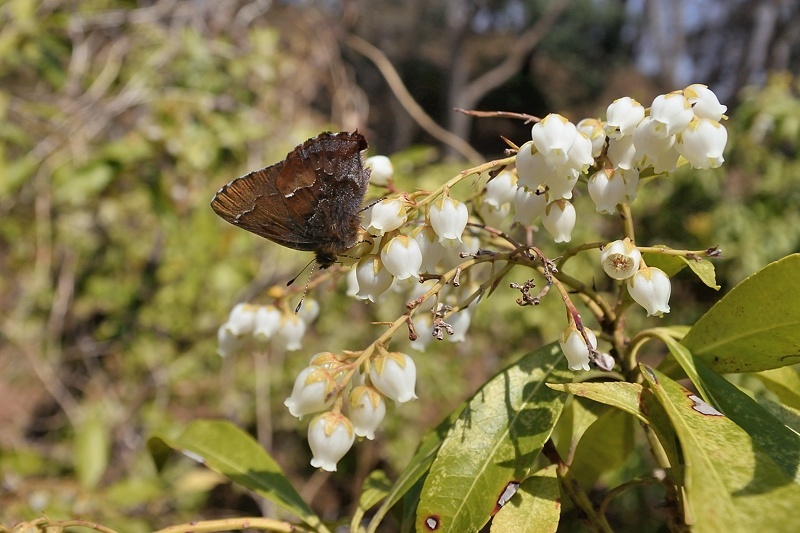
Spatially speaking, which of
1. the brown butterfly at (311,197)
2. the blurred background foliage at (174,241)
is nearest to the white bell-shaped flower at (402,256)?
the brown butterfly at (311,197)

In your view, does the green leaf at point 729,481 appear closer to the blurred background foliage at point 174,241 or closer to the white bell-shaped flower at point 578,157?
the white bell-shaped flower at point 578,157

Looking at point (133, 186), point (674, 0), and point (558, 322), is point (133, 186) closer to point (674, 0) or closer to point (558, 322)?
point (558, 322)

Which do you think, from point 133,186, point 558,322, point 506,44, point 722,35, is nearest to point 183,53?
point 133,186

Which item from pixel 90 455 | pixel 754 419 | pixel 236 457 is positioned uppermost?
pixel 754 419

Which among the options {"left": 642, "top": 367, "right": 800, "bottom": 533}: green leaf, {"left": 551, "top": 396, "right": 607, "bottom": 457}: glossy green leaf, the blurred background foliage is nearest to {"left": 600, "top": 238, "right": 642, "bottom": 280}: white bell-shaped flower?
{"left": 642, "top": 367, "right": 800, "bottom": 533}: green leaf

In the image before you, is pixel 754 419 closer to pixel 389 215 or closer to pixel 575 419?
pixel 575 419

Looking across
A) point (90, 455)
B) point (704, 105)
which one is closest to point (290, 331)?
point (704, 105)
